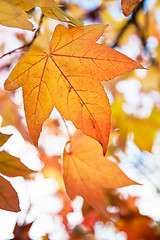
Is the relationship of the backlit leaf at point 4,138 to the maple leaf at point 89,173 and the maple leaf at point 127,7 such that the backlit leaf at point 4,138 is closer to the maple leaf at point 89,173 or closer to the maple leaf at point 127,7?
the maple leaf at point 89,173

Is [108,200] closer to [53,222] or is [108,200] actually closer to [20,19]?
[53,222]

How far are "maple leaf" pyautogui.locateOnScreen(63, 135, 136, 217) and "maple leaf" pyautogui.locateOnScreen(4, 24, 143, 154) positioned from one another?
0.96 ft

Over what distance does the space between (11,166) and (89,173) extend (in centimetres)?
33

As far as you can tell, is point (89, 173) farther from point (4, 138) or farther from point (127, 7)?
point (127, 7)

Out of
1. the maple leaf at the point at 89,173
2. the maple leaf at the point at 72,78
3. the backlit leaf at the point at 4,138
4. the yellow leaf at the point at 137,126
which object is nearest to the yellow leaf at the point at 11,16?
the maple leaf at the point at 72,78

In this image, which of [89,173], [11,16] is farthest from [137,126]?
[11,16]

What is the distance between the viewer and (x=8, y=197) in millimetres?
735

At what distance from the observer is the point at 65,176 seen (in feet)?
3.19

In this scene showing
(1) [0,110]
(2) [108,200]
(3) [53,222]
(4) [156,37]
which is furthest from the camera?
(4) [156,37]

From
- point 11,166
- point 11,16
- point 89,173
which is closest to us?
point 11,16

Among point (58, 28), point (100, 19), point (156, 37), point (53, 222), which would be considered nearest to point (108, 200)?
point (53, 222)

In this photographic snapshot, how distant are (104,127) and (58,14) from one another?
306 mm

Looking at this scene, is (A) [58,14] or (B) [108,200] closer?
(A) [58,14]

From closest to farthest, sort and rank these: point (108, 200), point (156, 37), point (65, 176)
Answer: point (65, 176)
point (108, 200)
point (156, 37)
